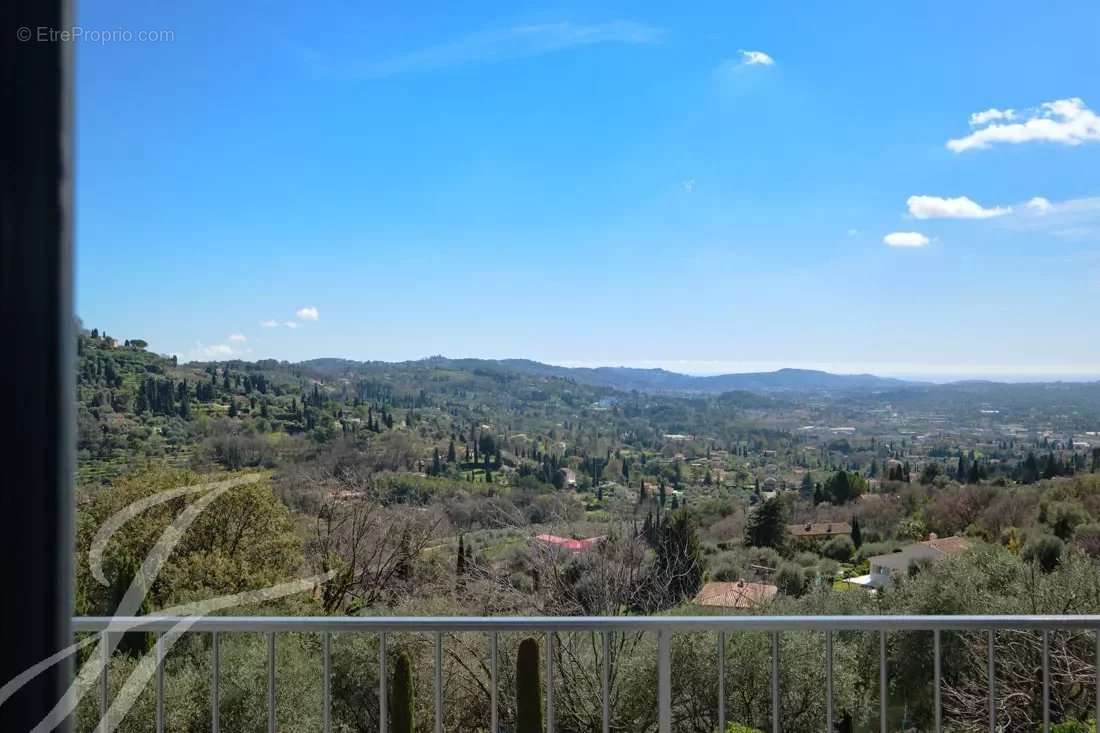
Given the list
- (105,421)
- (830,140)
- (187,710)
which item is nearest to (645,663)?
(187,710)

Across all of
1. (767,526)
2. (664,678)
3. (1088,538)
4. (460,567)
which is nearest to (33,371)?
(664,678)

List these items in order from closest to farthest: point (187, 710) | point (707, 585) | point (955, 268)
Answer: point (187, 710) → point (707, 585) → point (955, 268)

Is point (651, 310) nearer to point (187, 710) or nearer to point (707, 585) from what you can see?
point (707, 585)

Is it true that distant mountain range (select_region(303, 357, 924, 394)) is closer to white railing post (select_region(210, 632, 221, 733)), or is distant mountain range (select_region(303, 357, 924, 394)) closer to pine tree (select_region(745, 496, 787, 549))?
pine tree (select_region(745, 496, 787, 549))

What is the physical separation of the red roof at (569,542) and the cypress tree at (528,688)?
709cm

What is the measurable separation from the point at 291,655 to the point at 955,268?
1303cm

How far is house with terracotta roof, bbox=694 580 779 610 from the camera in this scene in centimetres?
905

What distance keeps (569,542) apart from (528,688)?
7262 mm

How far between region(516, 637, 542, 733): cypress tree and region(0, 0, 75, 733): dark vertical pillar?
149 centimetres

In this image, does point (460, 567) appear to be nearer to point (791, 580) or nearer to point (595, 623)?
point (791, 580)

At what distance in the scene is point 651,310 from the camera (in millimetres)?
14758

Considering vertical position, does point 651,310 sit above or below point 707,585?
above

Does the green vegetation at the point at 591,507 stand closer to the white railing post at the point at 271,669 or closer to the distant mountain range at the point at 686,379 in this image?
the distant mountain range at the point at 686,379

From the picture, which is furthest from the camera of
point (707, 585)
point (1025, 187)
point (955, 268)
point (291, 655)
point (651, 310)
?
point (651, 310)
